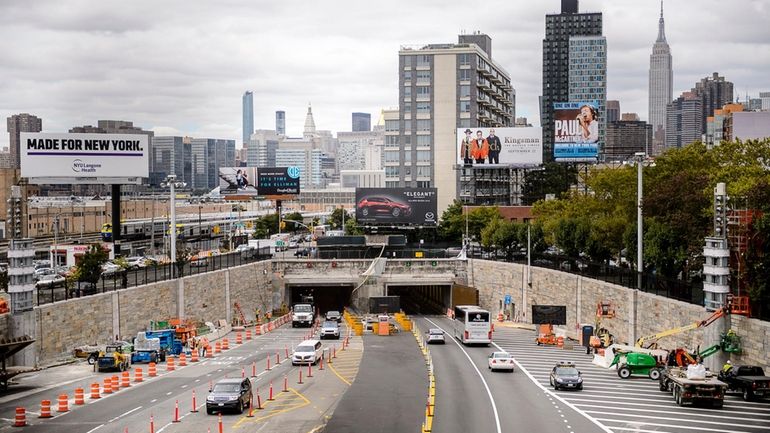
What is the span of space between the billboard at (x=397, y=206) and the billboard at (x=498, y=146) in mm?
11438

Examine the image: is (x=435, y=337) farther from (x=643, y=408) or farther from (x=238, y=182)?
(x=238, y=182)

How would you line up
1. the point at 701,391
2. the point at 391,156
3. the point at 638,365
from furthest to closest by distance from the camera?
the point at 391,156
the point at 638,365
the point at 701,391

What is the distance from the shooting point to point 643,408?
130ft

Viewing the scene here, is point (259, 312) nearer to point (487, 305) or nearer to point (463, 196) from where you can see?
point (487, 305)

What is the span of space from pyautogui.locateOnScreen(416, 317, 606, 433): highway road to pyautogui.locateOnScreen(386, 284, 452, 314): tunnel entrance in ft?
159

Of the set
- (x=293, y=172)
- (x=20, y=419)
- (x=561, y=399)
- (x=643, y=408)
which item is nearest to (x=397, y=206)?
(x=293, y=172)

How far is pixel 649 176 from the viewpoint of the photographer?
7875cm

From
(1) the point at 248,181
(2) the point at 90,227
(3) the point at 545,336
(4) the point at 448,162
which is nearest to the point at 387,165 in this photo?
(4) the point at 448,162

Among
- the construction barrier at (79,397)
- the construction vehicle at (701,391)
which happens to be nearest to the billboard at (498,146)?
the construction vehicle at (701,391)

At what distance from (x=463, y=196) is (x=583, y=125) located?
1425 inches

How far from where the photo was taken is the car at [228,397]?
3684 centimetres

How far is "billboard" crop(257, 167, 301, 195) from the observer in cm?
14075

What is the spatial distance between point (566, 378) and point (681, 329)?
34.6 feet

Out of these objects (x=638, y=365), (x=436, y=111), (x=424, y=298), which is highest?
(x=436, y=111)
